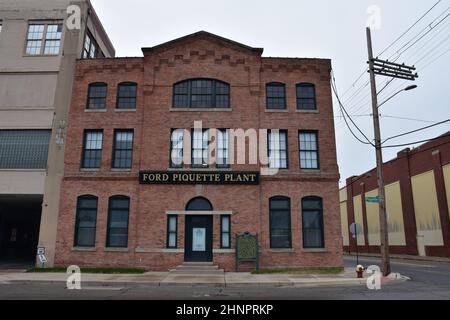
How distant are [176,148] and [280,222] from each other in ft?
23.5

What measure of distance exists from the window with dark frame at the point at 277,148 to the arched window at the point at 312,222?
7.97 ft

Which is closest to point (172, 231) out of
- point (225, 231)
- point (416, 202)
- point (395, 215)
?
point (225, 231)

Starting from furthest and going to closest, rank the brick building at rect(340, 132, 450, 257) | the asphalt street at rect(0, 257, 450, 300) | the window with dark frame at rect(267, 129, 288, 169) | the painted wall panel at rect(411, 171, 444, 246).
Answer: the painted wall panel at rect(411, 171, 444, 246) < the brick building at rect(340, 132, 450, 257) < the window with dark frame at rect(267, 129, 288, 169) < the asphalt street at rect(0, 257, 450, 300)

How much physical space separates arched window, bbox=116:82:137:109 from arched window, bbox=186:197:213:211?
→ 22.0 ft

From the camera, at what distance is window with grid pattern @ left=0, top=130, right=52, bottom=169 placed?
2127 centimetres

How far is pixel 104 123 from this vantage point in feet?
70.9

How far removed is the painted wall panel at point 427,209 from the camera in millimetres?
33250

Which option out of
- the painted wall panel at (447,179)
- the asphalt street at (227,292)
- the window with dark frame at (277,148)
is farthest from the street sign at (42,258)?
the painted wall panel at (447,179)

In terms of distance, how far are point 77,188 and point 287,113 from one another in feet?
41.7

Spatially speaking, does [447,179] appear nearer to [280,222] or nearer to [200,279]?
[280,222]

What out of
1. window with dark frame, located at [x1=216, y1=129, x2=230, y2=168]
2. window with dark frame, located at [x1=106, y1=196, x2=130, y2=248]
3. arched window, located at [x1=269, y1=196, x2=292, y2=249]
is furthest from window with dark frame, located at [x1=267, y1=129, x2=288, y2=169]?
window with dark frame, located at [x1=106, y1=196, x2=130, y2=248]

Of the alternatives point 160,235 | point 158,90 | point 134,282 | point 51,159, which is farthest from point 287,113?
point 51,159

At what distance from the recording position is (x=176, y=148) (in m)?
21.2

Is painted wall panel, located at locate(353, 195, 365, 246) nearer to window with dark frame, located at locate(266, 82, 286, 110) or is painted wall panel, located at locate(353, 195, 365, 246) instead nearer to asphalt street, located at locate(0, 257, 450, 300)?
window with dark frame, located at locate(266, 82, 286, 110)
